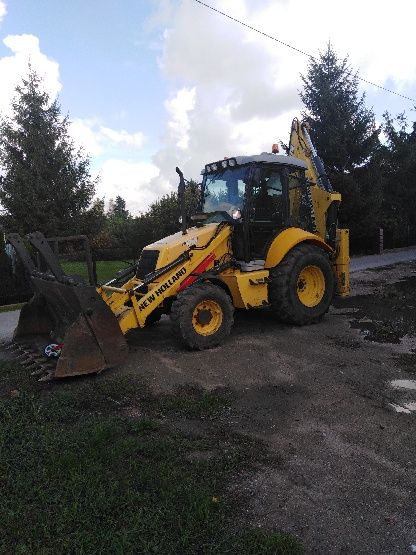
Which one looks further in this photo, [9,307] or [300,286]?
[9,307]

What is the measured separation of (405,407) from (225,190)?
189 inches

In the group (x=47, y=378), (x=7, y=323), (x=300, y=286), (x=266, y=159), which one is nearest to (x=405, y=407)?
(x=300, y=286)

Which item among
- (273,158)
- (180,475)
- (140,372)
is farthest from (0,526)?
(273,158)

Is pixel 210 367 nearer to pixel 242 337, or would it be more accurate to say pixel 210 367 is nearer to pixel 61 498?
pixel 242 337

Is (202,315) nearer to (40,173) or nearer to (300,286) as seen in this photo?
(300,286)

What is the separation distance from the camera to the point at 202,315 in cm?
699

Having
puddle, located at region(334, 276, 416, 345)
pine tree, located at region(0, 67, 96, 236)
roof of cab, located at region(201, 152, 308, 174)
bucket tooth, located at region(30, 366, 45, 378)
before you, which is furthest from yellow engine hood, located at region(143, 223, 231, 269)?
pine tree, located at region(0, 67, 96, 236)

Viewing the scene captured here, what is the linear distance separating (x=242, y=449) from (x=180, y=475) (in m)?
0.73

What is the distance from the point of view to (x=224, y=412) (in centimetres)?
496

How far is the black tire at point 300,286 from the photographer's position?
7.85m

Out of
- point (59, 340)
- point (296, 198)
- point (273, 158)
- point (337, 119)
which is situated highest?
point (337, 119)

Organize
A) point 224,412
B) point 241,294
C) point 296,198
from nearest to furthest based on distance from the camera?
point 224,412
point 241,294
point 296,198

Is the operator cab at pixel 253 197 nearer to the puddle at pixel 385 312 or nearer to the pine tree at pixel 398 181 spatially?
the puddle at pixel 385 312

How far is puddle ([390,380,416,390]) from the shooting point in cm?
546
